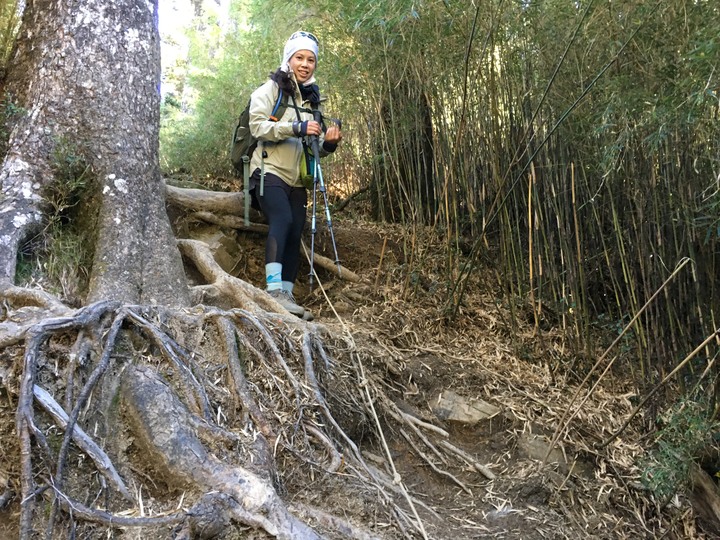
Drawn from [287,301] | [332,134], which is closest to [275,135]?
[332,134]

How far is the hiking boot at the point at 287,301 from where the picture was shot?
2975 mm

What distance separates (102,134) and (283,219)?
3.31 feet

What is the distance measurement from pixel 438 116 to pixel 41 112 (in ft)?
7.94

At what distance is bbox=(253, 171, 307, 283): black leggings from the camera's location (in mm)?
3203

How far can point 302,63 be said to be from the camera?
329 cm

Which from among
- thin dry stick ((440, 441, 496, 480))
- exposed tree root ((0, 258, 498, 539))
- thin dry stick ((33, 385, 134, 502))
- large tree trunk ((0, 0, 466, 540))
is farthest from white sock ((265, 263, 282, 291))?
thin dry stick ((33, 385, 134, 502))

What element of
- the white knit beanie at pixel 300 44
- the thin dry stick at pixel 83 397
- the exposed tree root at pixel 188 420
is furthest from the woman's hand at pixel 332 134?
the thin dry stick at pixel 83 397

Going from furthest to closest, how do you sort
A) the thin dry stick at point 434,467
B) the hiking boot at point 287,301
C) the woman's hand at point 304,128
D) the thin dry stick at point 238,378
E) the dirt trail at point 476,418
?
the woman's hand at point 304,128 < the hiking boot at point 287,301 < the thin dry stick at point 434,467 < the dirt trail at point 476,418 < the thin dry stick at point 238,378

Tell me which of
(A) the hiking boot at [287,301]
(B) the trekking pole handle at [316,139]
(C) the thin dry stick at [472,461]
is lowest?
(C) the thin dry stick at [472,461]

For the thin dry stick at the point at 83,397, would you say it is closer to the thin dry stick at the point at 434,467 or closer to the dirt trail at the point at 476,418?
the dirt trail at the point at 476,418

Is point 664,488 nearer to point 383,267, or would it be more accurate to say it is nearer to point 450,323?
point 450,323

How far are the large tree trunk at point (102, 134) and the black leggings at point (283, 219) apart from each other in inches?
23.0

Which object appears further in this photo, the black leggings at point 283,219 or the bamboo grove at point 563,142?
the black leggings at point 283,219

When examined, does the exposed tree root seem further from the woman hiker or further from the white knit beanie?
the white knit beanie
